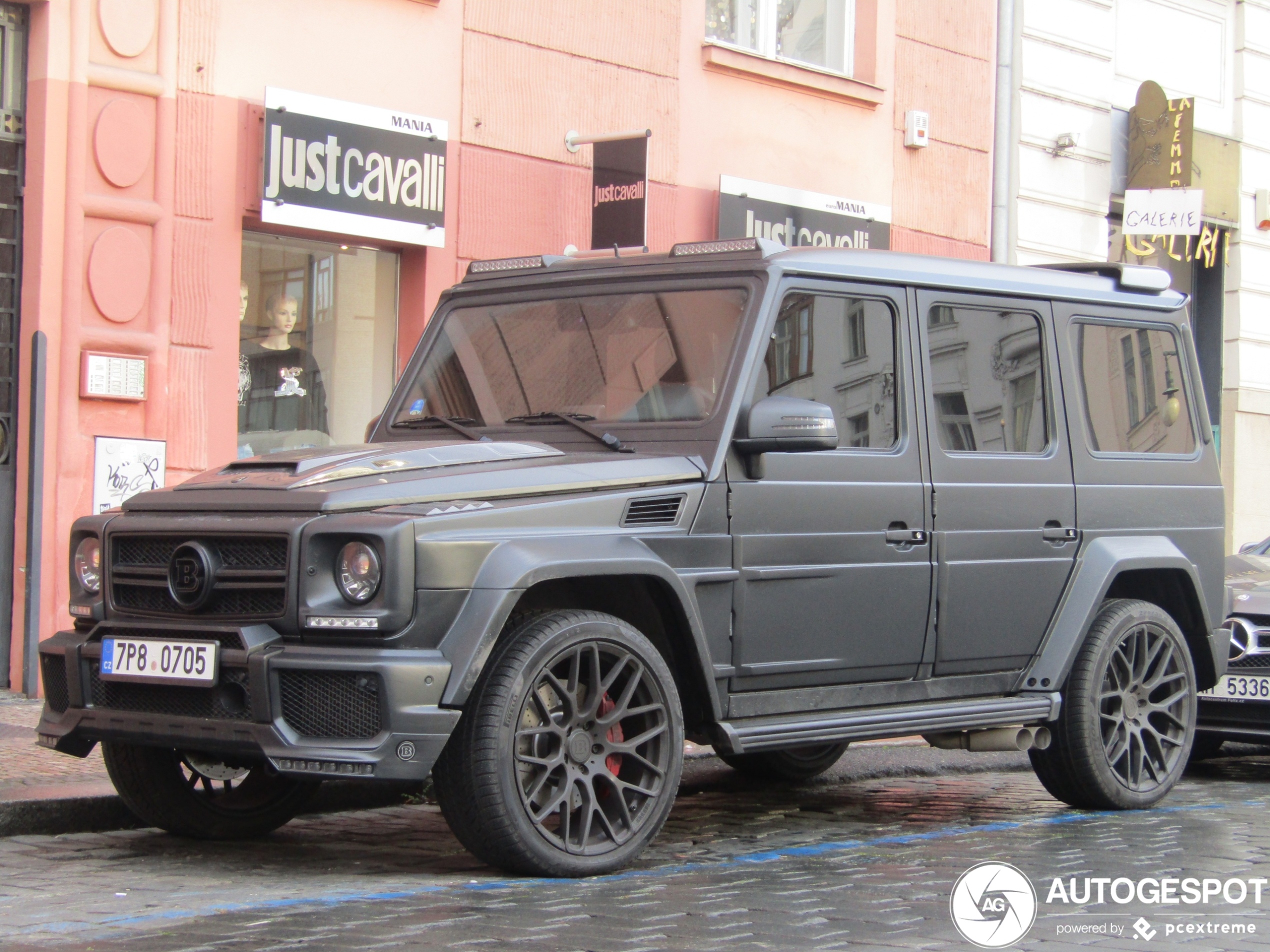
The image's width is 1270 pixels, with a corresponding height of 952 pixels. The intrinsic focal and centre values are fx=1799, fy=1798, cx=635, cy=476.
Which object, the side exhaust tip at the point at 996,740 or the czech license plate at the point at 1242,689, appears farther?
the czech license plate at the point at 1242,689

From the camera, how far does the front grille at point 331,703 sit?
5.19 metres

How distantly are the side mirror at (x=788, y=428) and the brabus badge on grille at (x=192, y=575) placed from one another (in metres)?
1.82

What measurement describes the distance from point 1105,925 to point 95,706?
10.4ft

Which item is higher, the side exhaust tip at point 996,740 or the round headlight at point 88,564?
the round headlight at point 88,564

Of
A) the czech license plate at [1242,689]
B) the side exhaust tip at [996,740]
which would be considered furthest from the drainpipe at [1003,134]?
the side exhaust tip at [996,740]

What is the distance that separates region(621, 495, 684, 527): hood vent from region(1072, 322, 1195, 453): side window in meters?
2.34

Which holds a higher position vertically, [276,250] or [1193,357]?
[276,250]

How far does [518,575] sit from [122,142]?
6143 mm

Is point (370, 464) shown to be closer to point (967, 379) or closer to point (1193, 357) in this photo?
point (967, 379)

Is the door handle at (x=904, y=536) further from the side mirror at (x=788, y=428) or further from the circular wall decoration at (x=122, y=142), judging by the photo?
the circular wall decoration at (x=122, y=142)

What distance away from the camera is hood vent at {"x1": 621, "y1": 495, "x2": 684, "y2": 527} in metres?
5.88

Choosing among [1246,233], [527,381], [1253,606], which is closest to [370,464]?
[527,381]

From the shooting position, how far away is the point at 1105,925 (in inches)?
200

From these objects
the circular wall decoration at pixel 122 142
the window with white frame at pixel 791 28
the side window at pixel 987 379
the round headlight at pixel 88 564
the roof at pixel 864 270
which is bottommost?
the round headlight at pixel 88 564
